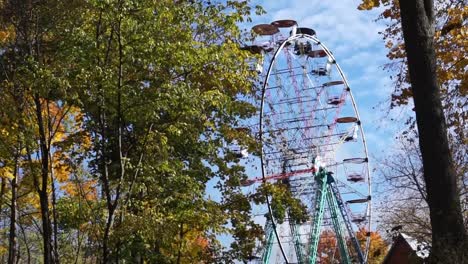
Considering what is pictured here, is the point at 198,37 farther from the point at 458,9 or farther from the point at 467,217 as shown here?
the point at 467,217

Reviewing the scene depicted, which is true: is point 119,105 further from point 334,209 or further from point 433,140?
point 334,209

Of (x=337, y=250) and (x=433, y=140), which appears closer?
(x=433, y=140)

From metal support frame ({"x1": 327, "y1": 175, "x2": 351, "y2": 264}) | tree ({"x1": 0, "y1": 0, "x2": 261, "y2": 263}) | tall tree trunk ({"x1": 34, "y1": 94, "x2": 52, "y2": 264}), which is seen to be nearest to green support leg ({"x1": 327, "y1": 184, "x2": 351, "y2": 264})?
metal support frame ({"x1": 327, "y1": 175, "x2": 351, "y2": 264})

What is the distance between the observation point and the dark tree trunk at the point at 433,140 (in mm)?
7184

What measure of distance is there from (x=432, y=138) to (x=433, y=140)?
0.09 ft

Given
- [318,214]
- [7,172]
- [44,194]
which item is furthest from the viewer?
[318,214]

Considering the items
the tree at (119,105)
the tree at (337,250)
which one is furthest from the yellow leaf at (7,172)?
the tree at (337,250)

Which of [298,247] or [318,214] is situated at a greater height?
[318,214]

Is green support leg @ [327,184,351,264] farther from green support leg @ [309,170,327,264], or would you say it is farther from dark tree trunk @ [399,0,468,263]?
dark tree trunk @ [399,0,468,263]

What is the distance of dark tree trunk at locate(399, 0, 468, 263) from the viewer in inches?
283

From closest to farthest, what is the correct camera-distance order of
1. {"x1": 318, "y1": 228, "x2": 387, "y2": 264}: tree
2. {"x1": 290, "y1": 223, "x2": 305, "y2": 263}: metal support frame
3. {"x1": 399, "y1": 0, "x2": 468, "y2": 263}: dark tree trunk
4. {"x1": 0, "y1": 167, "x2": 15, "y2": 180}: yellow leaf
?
{"x1": 399, "y1": 0, "x2": 468, "y2": 263}: dark tree trunk < {"x1": 0, "y1": 167, "x2": 15, "y2": 180}: yellow leaf < {"x1": 290, "y1": 223, "x2": 305, "y2": 263}: metal support frame < {"x1": 318, "y1": 228, "x2": 387, "y2": 264}: tree

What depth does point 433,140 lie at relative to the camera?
7.54 metres

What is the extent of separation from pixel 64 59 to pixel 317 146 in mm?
17988

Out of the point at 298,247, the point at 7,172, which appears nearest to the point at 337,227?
the point at 298,247
